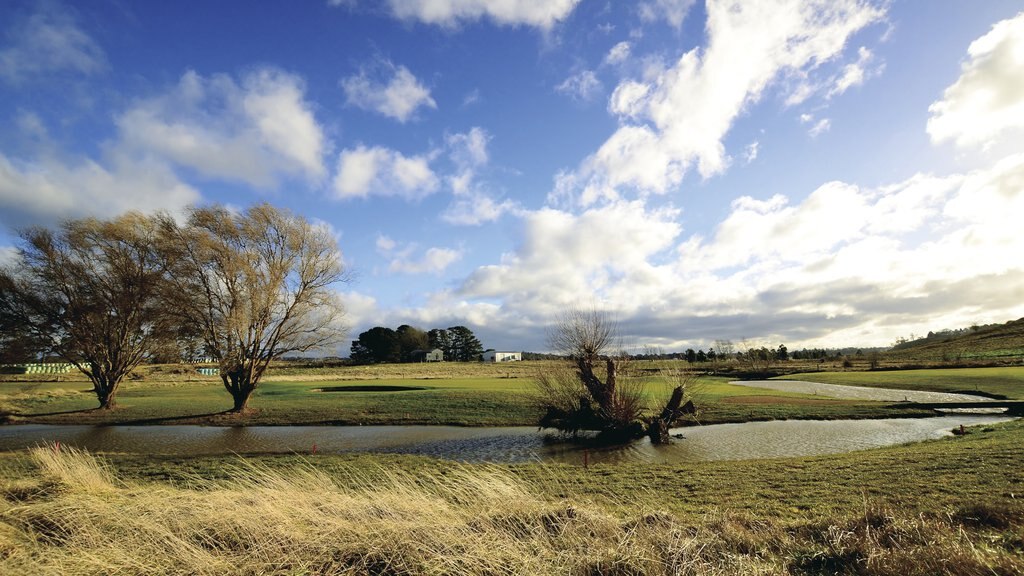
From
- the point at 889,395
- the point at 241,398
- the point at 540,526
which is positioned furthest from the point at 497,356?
the point at 540,526

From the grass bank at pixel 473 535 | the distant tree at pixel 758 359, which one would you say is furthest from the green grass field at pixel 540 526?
the distant tree at pixel 758 359

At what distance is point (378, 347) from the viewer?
125812 millimetres

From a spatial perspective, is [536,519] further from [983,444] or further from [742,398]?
[742,398]

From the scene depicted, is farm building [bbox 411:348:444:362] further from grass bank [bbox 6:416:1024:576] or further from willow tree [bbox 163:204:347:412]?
grass bank [bbox 6:416:1024:576]

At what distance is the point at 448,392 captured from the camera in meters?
39.1

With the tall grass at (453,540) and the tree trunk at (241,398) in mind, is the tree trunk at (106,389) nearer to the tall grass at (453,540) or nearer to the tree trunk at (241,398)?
the tree trunk at (241,398)

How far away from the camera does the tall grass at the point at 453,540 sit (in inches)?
194

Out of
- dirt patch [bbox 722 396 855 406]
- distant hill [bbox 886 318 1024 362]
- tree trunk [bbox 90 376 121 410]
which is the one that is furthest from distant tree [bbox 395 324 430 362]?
distant hill [bbox 886 318 1024 362]

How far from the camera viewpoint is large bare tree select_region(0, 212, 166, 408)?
31.7 metres

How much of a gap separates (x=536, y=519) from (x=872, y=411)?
31504 millimetres

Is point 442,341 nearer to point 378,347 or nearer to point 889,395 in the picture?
point 378,347

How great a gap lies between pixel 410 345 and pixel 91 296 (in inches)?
4036

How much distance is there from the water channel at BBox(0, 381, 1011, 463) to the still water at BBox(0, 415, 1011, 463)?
0.04m

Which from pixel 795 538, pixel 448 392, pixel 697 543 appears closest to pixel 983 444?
pixel 795 538
